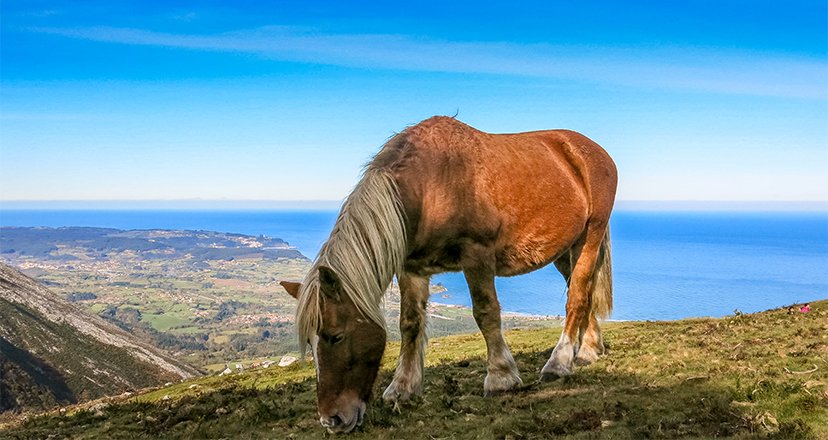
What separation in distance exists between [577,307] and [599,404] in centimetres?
270

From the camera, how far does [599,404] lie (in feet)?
21.3

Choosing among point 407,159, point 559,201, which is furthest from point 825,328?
point 407,159

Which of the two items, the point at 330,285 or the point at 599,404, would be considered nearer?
the point at 330,285

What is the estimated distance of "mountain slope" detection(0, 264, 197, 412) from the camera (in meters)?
35.7

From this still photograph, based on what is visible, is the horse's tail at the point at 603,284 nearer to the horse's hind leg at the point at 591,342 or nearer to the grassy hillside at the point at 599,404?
the horse's hind leg at the point at 591,342

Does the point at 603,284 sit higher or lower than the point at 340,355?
higher

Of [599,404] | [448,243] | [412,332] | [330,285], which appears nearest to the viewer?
[330,285]

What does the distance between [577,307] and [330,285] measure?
4706mm

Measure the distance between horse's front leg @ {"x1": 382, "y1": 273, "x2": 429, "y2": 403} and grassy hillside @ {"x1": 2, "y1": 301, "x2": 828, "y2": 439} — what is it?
0.44 m

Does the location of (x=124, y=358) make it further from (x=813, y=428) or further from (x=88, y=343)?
(x=813, y=428)

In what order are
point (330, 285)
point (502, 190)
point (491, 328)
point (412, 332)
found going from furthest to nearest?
point (412, 332) → point (502, 190) → point (491, 328) → point (330, 285)

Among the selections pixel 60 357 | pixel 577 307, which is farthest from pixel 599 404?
pixel 60 357

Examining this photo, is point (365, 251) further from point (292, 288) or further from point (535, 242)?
point (535, 242)

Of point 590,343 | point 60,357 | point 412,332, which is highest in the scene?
point 412,332
